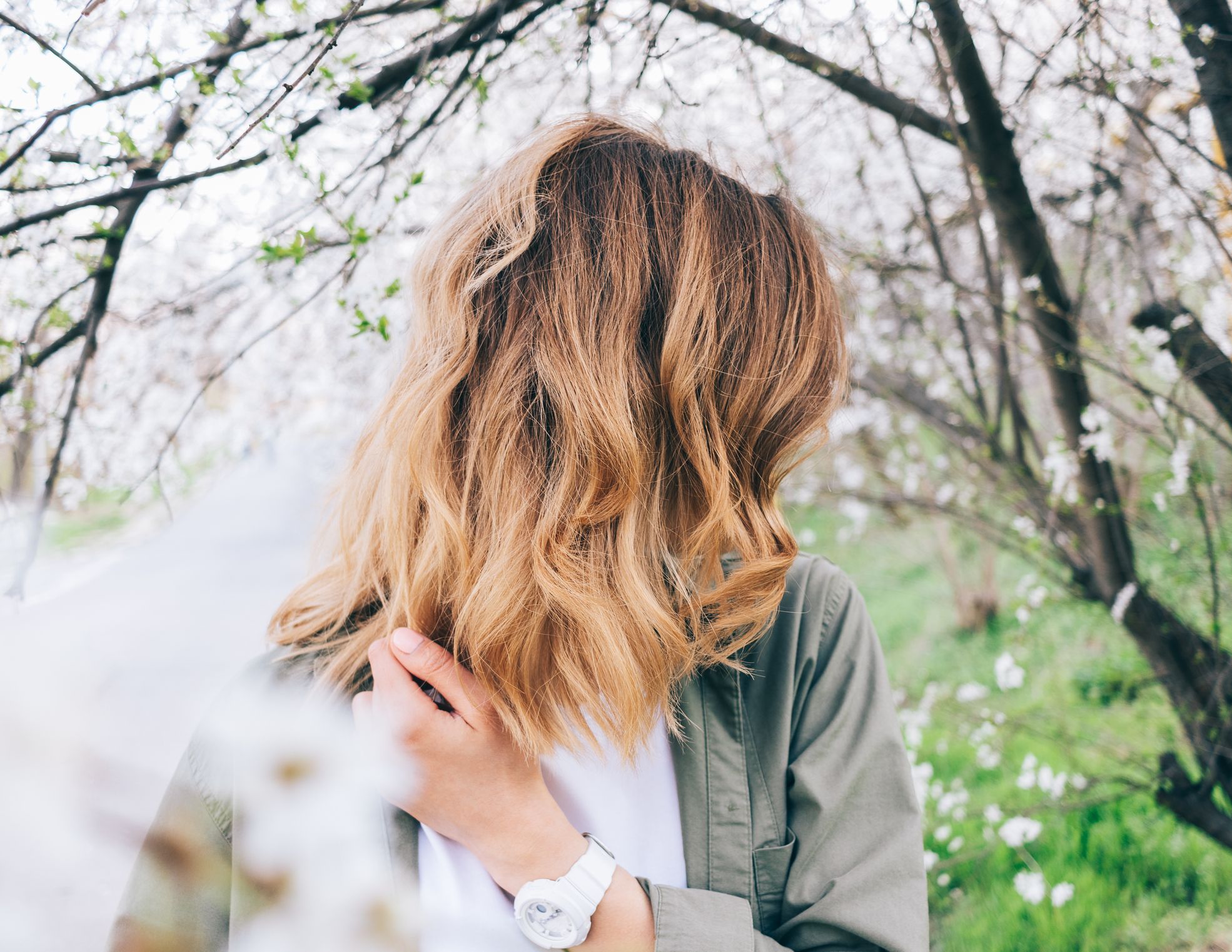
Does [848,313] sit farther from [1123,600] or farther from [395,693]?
[395,693]

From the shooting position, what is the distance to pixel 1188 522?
2.38 metres

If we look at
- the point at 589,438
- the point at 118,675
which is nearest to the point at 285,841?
the point at 589,438

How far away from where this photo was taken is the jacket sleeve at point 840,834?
910 mm

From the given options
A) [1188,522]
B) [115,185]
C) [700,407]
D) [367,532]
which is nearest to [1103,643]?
[1188,522]

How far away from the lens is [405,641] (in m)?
0.89

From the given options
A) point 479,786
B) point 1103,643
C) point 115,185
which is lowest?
point 1103,643

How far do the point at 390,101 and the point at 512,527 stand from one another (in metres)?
1.06

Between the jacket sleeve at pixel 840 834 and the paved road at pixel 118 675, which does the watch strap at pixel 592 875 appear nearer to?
the jacket sleeve at pixel 840 834

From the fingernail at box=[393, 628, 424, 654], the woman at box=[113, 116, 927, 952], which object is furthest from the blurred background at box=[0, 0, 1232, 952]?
the fingernail at box=[393, 628, 424, 654]

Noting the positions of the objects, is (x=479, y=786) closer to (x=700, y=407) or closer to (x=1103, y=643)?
(x=700, y=407)

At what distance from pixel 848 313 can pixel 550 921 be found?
5.27ft

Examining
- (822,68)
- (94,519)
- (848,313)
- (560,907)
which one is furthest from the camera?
(94,519)

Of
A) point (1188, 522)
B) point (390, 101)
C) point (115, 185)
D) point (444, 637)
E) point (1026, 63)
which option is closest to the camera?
point (444, 637)

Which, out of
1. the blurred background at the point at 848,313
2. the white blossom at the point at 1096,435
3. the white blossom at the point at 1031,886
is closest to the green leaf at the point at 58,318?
the blurred background at the point at 848,313
